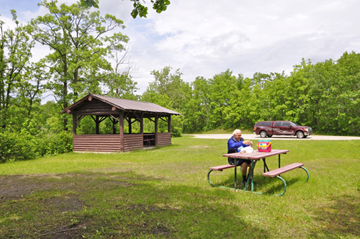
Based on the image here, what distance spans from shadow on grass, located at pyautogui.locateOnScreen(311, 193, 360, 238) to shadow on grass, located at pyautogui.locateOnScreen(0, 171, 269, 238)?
1025 millimetres

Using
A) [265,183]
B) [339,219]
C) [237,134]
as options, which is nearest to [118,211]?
[237,134]

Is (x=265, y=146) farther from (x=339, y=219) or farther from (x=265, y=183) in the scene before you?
(x=339, y=219)

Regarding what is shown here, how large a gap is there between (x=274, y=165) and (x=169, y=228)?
289 inches

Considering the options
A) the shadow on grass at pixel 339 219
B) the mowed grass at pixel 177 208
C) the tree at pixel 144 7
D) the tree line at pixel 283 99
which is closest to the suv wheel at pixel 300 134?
the tree line at pixel 283 99

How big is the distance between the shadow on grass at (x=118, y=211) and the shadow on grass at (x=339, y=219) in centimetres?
102

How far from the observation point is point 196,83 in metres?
51.7

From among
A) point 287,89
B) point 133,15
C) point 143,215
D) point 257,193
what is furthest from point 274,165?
point 287,89

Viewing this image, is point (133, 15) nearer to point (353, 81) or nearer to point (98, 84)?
point (98, 84)

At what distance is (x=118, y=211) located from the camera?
4.96 m

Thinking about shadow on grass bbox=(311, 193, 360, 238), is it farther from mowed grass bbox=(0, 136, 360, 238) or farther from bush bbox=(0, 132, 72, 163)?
bush bbox=(0, 132, 72, 163)

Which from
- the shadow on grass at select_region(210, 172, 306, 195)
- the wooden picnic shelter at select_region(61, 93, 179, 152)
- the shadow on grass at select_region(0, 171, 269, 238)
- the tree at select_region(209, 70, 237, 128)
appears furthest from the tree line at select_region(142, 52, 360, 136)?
the shadow on grass at select_region(0, 171, 269, 238)

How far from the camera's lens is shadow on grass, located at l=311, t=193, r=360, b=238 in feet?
13.1

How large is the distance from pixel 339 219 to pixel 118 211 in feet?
13.3

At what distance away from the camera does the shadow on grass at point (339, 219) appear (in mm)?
3984
